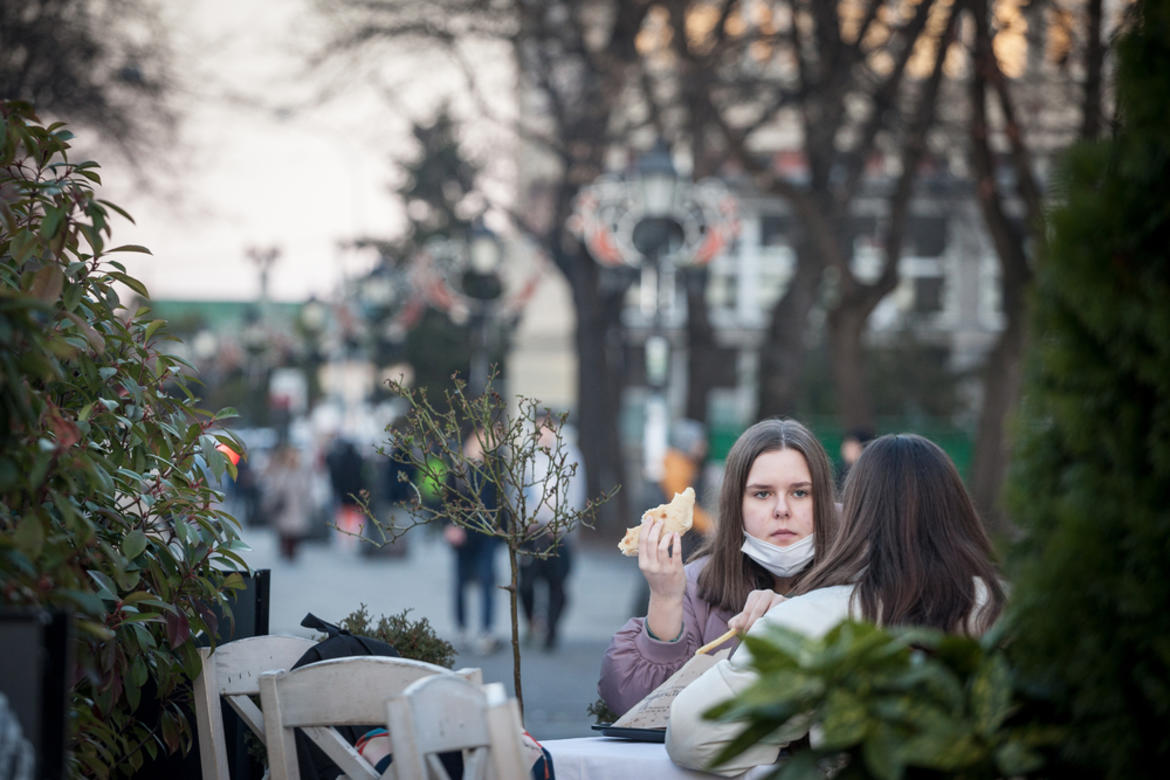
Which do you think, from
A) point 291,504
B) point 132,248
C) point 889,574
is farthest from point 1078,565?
point 291,504

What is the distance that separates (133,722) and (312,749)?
602 mm

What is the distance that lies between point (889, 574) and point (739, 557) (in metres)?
1.15

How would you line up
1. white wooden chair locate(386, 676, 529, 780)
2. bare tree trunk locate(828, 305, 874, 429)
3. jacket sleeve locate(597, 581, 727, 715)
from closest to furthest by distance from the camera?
1. white wooden chair locate(386, 676, 529, 780)
2. jacket sleeve locate(597, 581, 727, 715)
3. bare tree trunk locate(828, 305, 874, 429)

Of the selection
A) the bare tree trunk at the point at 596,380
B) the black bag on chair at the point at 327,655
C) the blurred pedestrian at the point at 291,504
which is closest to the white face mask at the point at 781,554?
the black bag on chair at the point at 327,655

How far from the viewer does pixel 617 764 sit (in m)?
3.76

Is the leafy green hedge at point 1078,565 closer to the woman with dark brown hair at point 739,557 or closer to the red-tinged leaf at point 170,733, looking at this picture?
the woman with dark brown hair at point 739,557

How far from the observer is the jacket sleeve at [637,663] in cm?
442

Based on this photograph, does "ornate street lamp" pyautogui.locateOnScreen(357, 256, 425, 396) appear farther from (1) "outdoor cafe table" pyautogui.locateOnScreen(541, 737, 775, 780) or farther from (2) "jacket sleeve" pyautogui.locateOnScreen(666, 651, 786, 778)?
(2) "jacket sleeve" pyautogui.locateOnScreen(666, 651, 786, 778)

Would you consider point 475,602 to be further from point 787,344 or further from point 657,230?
point 787,344

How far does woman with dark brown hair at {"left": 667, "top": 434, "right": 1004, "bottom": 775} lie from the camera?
344 centimetres

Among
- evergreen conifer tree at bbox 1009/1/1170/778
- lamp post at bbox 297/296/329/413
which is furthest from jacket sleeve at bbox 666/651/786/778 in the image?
lamp post at bbox 297/296/329/413

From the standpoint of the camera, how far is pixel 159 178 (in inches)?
786

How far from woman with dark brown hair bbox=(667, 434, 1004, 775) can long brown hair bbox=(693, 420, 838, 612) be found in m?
0.84

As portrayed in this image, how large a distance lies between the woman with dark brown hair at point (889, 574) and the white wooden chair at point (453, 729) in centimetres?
63
